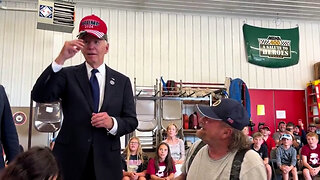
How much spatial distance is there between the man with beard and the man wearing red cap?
1.41 feet

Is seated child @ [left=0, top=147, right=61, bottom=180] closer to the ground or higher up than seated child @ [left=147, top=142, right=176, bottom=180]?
higher up

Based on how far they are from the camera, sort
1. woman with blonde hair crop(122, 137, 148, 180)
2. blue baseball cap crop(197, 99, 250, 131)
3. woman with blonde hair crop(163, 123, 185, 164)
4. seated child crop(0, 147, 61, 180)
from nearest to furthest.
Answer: seated child crop(0, 147, 61, 180), blue baseball cap crop(197, 99, 250, 131), woman with blonde hair crop(122, 137, 148, 180), woman with blonde hair crop(163, 123, 185, 164)

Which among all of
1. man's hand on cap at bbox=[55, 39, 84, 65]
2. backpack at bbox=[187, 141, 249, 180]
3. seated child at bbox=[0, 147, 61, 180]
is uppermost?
man's hand on cap at bbox=[55, 39, 84, 65]

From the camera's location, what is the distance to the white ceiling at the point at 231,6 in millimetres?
8250

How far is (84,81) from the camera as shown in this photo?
1734 mm

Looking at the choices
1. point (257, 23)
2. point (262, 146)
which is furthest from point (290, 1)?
point (262, 146)

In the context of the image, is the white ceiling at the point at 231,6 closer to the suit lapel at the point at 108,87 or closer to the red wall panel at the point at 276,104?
the red wall panel at the point at 276,104

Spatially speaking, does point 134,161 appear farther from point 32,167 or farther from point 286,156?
point 32,167

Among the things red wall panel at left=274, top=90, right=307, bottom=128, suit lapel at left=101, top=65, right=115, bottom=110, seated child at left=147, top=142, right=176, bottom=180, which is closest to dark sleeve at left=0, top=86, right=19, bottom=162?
suit lapel at left=101, top=65, right=115, bottom=110

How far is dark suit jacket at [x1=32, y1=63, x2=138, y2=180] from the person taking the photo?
162 centimetres

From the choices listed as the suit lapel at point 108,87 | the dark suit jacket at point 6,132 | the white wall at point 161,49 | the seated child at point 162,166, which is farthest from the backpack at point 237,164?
the white wall at point 161,49

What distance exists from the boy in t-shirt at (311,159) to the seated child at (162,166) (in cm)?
258

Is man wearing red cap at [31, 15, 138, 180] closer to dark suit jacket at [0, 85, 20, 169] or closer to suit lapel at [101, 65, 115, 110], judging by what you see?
suit lapel at [101, 65, 115, 110]

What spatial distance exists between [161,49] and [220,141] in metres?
7.04
